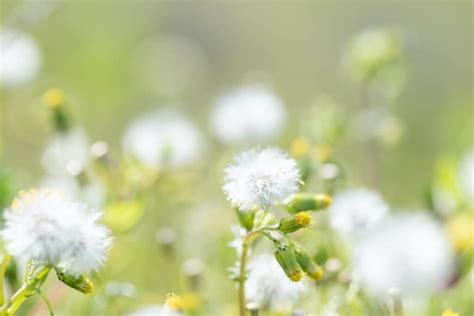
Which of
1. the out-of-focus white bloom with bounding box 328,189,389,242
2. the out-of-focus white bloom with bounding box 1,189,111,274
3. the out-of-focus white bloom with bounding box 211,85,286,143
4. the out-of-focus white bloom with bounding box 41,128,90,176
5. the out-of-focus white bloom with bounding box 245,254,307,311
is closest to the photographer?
the out-of-focus white bloom with bounding box 1,189,111,274

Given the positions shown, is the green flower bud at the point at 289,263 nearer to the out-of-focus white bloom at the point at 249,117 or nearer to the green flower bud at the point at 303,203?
the green flower bud at the point at 303,203

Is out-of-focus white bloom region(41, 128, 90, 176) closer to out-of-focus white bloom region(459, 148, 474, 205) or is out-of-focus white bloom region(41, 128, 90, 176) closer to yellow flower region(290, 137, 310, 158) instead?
yellow flower region(290, 137, 310, 158)

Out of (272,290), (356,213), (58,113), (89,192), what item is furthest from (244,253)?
(58,113)

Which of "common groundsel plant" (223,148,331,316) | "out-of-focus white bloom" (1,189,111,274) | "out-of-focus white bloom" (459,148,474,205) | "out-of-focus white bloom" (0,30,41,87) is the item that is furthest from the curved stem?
"out-of-focus white bloom" (0,30,41,87)

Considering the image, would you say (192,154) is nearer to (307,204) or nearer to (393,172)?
(307,204)

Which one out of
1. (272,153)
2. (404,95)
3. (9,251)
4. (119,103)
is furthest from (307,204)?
(404,95)

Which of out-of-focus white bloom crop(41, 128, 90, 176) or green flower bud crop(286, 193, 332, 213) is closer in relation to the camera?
green flower bud crop(286, 193, 332, 213)
